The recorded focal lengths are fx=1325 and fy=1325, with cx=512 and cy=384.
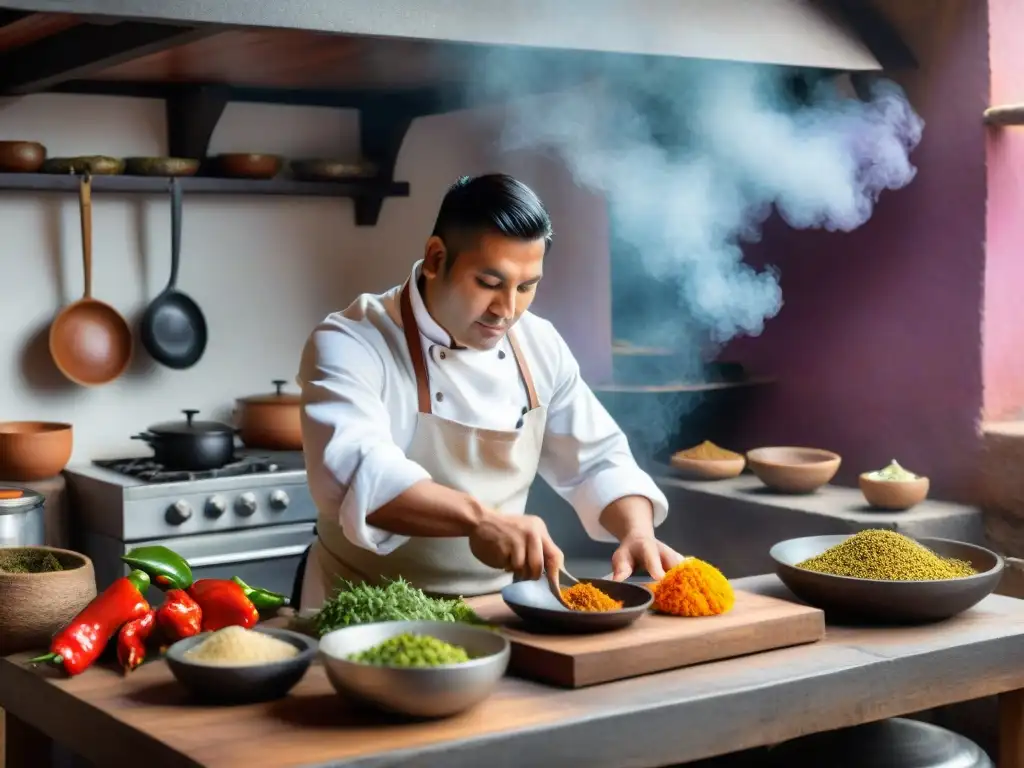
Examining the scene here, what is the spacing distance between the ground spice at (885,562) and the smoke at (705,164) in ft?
5.48

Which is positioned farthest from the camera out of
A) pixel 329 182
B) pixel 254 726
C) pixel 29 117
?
pixel 329 182

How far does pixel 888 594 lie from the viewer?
2338mm

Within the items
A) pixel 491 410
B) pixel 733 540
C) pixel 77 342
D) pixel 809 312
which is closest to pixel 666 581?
pixel 491 410

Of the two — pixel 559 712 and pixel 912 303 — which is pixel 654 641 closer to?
pixel 559 712

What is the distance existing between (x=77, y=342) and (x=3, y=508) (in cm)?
89

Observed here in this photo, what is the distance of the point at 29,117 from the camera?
4.55 meters

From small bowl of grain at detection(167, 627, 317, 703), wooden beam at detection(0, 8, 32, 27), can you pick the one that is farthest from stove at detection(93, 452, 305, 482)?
small bowl of grain at detection(167, 627, 317, 703)

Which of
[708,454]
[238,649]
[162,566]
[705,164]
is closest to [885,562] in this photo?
[238,649]

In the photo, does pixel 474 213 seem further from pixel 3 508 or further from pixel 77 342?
pixel 77 342

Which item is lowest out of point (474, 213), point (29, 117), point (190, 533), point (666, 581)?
point (190, 533)

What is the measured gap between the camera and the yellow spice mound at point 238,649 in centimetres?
193

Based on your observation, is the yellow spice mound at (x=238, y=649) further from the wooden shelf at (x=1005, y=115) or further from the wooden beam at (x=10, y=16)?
the wooden shelf at (x=1005, y=115)

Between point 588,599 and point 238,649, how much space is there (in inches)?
22.7

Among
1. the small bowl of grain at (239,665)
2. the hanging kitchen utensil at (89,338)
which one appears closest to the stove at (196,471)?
the hanging kitchen utensil at (89,338)
